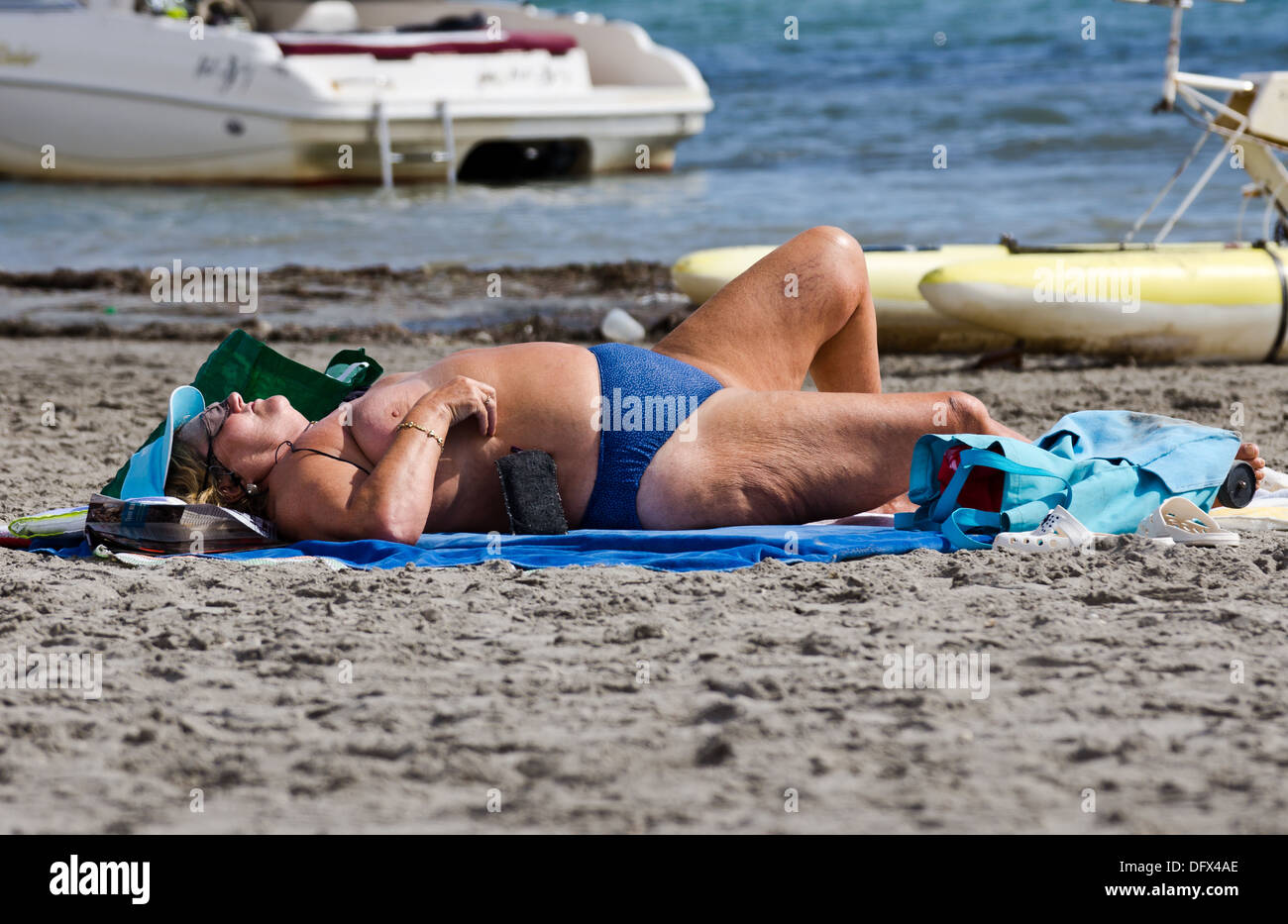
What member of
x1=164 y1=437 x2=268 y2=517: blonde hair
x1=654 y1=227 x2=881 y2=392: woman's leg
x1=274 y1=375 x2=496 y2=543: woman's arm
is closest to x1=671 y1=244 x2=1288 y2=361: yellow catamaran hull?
x1=654 y1=227 x2=881 y2=392: woman's leg

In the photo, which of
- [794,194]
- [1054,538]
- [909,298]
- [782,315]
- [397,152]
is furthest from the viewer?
[397,152]

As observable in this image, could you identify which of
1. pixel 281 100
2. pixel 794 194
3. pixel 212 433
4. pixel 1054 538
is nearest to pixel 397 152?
pixel 281 100

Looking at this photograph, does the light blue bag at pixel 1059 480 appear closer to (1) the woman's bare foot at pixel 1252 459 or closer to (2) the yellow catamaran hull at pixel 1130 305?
(1) the woman's bare foot at pixel 1252 459

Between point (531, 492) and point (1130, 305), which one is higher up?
point (1130, 305)

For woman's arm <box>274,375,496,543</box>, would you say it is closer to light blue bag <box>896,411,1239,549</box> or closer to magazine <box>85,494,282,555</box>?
magazine <box>85,494,282,555</box>

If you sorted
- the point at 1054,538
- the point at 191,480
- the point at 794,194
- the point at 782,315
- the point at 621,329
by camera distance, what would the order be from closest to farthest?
the point at 1054,538, the point at 191,480, the point at 782,315, the point at 621,329, the point at 794,194

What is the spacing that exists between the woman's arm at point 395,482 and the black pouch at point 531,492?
Result: 0.10 m

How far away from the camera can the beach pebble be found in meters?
6.90

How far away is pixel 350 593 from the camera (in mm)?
2855

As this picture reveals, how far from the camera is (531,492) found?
3.18 meters

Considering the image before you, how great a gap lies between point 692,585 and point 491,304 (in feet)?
17.3

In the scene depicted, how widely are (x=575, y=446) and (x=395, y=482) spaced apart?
1.39 feet

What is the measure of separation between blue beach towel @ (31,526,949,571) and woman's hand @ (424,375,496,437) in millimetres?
298

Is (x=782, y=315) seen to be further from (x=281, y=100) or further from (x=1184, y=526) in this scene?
(x=281, y=100)
